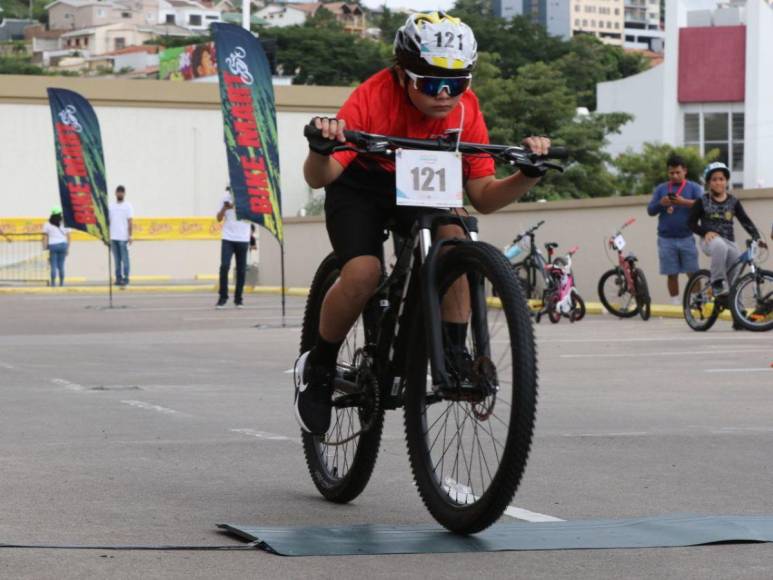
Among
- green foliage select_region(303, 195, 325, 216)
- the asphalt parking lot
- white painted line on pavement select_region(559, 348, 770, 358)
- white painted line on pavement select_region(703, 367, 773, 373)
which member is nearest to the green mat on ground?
the asphalt parking lot

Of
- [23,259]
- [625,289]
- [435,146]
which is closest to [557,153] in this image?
[435,146]

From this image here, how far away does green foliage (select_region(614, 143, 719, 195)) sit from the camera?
72.2 m

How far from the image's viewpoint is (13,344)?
16922mm

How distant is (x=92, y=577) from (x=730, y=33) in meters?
72.7

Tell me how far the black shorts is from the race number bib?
187 mm

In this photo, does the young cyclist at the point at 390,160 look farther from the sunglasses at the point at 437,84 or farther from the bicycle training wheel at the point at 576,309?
the bicycle training wheel at the point at 576,309

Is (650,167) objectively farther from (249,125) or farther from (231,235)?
(249,125)

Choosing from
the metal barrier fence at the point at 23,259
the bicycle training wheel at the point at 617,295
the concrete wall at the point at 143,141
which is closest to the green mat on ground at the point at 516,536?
the bicycle training wheel at the point at 617,295

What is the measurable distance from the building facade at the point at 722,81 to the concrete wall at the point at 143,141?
83.2ft

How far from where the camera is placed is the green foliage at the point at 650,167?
7219cm

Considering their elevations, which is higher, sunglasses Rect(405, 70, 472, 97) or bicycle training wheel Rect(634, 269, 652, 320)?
sunglasses Rect(405, 70, 472, 97)

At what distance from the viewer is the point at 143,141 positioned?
54094mm

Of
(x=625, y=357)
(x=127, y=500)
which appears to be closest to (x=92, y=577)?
(x=127, y=500)

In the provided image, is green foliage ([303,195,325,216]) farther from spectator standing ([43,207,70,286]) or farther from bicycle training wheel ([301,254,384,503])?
bicycle training wheel ([301,254,384,503])
